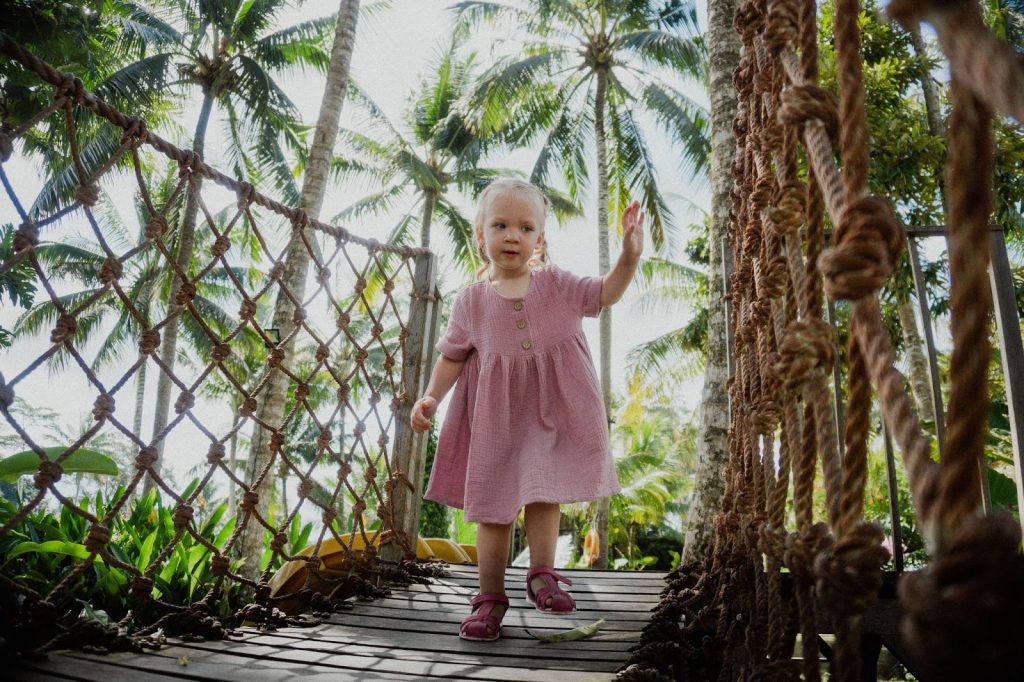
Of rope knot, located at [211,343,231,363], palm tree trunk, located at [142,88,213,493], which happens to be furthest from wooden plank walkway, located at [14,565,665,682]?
palm tree trunk, located at [142,88,213,493]

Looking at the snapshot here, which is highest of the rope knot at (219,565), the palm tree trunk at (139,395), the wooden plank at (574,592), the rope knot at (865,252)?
the palm tree trunk at (139,395)

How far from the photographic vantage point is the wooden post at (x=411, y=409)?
2.89 metres

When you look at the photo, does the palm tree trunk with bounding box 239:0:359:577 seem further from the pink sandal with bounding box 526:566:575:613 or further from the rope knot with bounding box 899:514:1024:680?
the rope knot with bounding box 899:514:1024:680

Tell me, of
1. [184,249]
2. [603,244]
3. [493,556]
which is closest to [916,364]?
[603,244]

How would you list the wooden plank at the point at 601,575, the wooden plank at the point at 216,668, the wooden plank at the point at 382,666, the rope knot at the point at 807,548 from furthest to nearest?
1. the wooden plank at the point at 601,575
2. the wooden plank at the point at 382,666
3. the wooden plank at the point at 216,668
4. the rope knot at the point at 807,548

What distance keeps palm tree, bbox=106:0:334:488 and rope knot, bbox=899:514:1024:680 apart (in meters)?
13.2

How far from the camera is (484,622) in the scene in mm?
1837

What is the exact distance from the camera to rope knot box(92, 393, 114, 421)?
1.54m

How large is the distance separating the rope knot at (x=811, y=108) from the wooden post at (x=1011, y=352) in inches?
65.6

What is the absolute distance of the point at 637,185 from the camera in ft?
47.9

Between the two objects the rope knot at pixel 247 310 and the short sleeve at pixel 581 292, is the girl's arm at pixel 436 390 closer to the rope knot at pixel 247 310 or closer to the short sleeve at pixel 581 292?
the short sleeve at pixel 581 292

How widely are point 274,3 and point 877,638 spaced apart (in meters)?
14.4

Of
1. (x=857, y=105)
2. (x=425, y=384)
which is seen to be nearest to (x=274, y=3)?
(x=425, y=384)

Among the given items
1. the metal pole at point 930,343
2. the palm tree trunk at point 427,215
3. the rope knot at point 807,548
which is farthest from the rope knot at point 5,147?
the palm tree trunk at point 427,215
